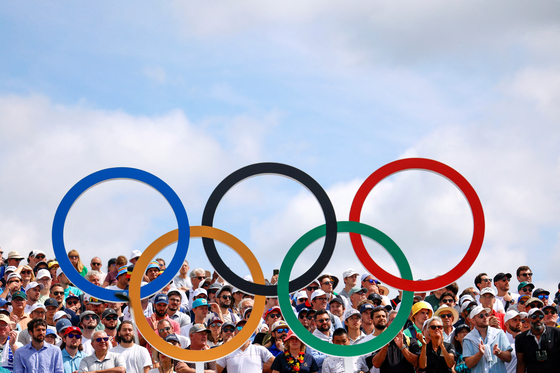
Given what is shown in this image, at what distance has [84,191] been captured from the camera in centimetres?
1123

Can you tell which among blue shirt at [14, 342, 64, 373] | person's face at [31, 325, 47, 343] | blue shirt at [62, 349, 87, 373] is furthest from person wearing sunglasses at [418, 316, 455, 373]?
person's face at [31, 325, 47, 343]

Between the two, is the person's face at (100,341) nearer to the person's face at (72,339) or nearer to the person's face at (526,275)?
the person's face at (72,339)

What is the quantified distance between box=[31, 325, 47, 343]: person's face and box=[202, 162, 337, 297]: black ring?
160 inches

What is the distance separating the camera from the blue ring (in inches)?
425

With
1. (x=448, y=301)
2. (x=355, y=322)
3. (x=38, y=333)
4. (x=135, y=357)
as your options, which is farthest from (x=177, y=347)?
(x=448, y=301)

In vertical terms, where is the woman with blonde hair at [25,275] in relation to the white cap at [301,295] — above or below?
above

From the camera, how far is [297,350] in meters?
12.3

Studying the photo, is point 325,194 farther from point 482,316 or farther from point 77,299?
point 77,299

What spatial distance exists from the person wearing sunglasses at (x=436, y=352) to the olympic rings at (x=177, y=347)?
3.62 metres

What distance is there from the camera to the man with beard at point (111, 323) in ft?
42.9

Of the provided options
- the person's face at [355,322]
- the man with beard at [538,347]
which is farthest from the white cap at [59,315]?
the man with beard at [538,347]

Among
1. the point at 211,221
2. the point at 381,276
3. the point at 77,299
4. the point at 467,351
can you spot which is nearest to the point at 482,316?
the point at 467,351

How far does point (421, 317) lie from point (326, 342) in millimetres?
3506

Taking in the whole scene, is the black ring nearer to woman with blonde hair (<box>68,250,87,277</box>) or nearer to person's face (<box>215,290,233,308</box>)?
person's face (<box>215,290,233,308</box>)
